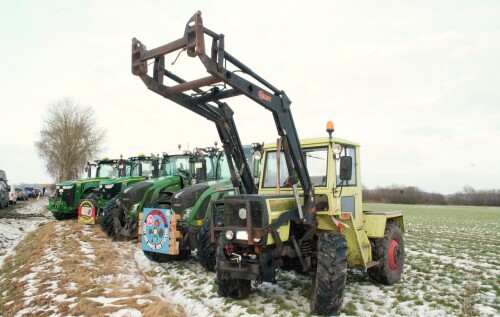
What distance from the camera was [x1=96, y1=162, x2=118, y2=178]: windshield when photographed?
1820 centimetres

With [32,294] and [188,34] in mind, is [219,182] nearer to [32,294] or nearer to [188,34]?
[32,294]

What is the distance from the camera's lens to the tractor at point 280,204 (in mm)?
5406

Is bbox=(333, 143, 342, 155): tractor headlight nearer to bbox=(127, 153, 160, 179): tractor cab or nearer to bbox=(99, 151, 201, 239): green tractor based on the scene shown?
bbox=(99, 151, 201, 239): green tractor

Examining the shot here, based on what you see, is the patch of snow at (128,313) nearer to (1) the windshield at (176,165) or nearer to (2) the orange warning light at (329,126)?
(2) the orange warning light at (329,126)

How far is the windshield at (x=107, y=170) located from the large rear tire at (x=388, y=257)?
44.1 feet

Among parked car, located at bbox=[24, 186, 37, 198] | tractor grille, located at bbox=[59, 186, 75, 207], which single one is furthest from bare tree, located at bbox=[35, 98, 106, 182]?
tractor grille, located at bbox=[59, 186, 75, 207]

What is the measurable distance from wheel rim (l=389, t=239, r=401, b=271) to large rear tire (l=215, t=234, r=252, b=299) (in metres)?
2.52

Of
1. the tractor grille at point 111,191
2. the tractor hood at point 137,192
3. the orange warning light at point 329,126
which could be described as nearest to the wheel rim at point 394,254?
the orange warning light at point 329,126

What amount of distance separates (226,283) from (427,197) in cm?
6629

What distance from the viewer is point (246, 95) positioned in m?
5.36

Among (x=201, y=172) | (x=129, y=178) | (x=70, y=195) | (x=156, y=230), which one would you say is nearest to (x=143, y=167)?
(x=129, y=178)

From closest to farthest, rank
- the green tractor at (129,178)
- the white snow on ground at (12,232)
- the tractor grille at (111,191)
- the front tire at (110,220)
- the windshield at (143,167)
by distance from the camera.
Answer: the front tire at (110,220) < the white snow on ground at (12,232) < the green tractor at (129,178) < the tractor grille at (111,191) < the windshield at (143,167)

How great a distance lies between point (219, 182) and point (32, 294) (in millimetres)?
4493

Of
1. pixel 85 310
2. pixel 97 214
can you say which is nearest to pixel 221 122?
pixel 85 310
